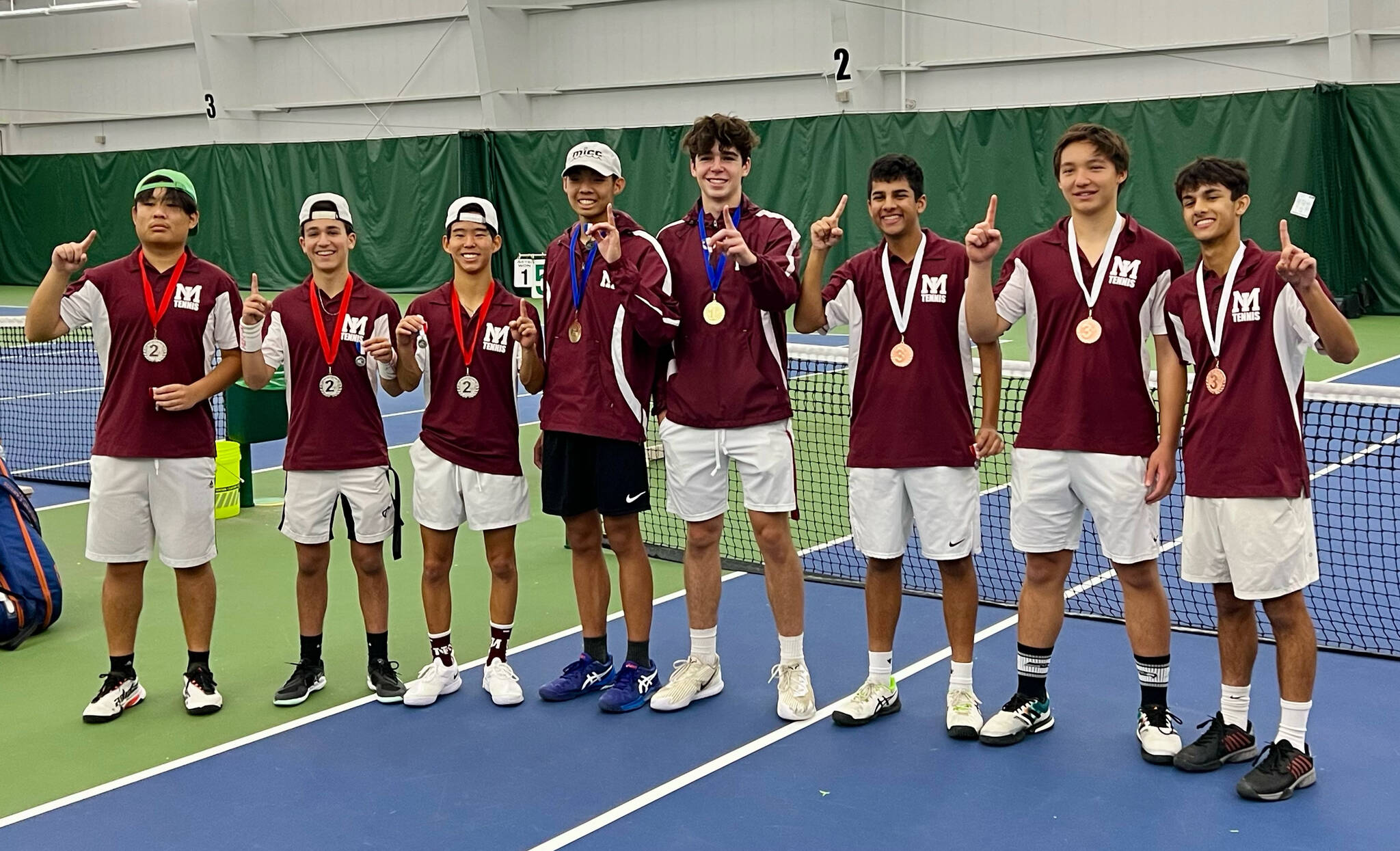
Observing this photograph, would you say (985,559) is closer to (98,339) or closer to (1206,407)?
(1206,407)

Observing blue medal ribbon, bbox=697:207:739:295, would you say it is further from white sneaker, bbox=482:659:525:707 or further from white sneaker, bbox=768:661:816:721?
white sneaker, bbox=482:659:525:707

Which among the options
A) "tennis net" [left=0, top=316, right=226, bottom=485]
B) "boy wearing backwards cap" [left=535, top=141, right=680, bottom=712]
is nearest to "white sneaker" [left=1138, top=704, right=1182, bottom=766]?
"boy wearing backwards cap" [left=535, top=141, right=680, bottom=712]

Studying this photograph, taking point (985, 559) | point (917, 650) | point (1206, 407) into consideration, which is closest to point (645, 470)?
point (917, 650)

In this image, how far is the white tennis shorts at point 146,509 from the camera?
495cm

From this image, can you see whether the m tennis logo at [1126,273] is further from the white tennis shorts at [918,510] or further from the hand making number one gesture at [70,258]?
the hand making number one gesture at [70,258]

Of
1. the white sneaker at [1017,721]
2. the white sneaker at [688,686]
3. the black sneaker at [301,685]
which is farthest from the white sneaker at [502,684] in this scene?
the white sneaker at [1017,721]

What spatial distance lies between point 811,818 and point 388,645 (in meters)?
2.44

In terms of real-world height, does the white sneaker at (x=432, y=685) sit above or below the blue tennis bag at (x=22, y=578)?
below

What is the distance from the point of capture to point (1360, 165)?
16.5m

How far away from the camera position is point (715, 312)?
4816 millimetres

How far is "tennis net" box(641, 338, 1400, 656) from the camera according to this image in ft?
19.2

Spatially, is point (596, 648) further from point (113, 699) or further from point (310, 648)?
point (113, 699)

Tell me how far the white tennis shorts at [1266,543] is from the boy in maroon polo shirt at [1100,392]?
23 cm

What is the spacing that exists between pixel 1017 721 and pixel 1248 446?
1204 mm
